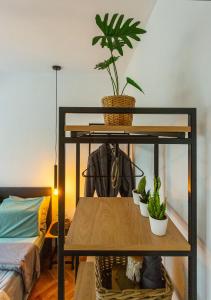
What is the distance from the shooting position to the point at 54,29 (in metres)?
1.68

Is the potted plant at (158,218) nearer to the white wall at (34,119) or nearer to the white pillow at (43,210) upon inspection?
the white pillow at (43,210)

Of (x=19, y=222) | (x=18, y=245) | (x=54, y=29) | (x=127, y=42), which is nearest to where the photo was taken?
(x=127, y=42)

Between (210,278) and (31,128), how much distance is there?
2868 mm

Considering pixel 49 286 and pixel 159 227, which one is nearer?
pixel 159 227

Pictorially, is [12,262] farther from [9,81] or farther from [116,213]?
[9,81]

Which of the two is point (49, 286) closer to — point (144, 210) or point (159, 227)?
point (144, 210)

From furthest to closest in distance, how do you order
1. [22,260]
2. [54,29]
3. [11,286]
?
[22,260]
[11,286]
[54,29]

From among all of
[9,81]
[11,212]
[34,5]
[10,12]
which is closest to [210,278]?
[34,5]

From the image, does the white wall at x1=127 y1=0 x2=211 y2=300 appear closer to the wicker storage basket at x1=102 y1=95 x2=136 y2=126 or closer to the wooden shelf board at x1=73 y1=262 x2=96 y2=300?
the wicker storage basket at x1=102 y1=95 x2=136 y2=126

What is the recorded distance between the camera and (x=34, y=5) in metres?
1.36

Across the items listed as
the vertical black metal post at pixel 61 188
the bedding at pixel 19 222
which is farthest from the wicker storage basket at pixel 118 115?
the bedding at pixel 19 222

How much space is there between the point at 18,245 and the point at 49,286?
0.62 m

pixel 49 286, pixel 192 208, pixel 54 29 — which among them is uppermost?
pixel 54 29

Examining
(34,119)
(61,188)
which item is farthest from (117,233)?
(34,119)
